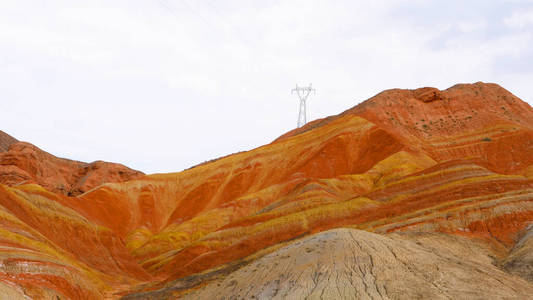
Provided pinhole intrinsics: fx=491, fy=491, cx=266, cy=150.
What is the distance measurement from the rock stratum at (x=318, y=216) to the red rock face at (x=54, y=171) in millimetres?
348

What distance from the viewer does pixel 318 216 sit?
47906 millimetres

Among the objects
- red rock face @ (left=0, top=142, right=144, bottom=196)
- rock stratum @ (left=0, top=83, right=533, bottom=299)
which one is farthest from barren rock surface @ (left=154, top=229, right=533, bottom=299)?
red rock face @ (left=0, top=142, right=144, bottom=196)

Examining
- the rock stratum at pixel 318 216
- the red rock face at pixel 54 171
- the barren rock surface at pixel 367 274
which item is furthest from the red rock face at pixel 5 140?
the barren rock surface at pixel 367 274

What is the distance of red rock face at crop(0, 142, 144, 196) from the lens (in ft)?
293

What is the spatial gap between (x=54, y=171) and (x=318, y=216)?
75.0 meters

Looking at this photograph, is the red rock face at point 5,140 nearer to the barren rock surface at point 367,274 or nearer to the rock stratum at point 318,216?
the rock stratum at point 318,216

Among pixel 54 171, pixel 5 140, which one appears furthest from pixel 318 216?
pixel 5 140

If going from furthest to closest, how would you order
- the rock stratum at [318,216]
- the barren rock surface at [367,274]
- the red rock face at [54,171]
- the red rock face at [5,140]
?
the red rock face at [5,140] → the red rock face at [54,171] → the rock stratum at [318,216] → the barren rock surface at [367,274]

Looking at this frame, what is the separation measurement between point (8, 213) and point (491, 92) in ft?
256

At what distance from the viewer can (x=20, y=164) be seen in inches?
3716

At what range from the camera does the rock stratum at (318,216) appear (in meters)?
27.3

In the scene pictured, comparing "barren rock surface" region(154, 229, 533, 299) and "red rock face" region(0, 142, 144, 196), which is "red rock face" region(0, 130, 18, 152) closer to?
"red rock face" region(0, 142, 144, 196)

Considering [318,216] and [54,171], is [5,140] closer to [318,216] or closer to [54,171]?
[54,171]

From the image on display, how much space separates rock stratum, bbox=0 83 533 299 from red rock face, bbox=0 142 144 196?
1.14ft
